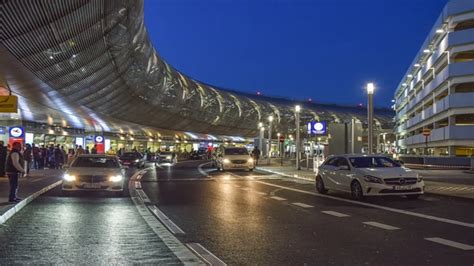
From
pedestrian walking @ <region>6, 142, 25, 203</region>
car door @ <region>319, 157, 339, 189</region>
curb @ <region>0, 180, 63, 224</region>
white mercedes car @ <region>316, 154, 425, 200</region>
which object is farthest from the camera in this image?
car door @ <region>319, 157, 339, 189</region>

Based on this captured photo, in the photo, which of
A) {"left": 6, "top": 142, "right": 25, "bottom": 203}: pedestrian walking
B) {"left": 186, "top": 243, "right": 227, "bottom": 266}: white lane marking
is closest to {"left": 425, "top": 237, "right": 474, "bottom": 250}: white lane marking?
{"left": 186, "top": 243, "right": 227, "bottom": 266}: white lane marking

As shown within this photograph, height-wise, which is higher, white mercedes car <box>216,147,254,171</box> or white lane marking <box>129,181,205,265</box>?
white mercedes car <box>216,147,254,171</box>

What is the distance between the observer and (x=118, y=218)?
1302 cm

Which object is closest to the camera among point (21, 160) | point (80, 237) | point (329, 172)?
point (80, 237)

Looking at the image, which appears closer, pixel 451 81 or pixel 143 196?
pixel 143 196

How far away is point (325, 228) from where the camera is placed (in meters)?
11.5

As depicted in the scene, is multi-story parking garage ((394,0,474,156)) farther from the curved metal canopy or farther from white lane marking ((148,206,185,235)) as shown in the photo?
white lane marking ((148,206,185,235))

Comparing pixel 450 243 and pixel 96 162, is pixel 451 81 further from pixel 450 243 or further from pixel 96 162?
pixel 450 243

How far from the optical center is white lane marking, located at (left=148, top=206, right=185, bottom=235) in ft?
36.1

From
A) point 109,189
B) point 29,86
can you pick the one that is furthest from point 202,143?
point 109,189

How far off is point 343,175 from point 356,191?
112 cm

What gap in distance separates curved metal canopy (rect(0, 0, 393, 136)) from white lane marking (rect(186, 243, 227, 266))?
1365 centimetres

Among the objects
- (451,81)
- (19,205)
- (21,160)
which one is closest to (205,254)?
(19,205)

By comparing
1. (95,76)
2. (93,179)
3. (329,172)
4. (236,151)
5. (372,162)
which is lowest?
(93,179)
